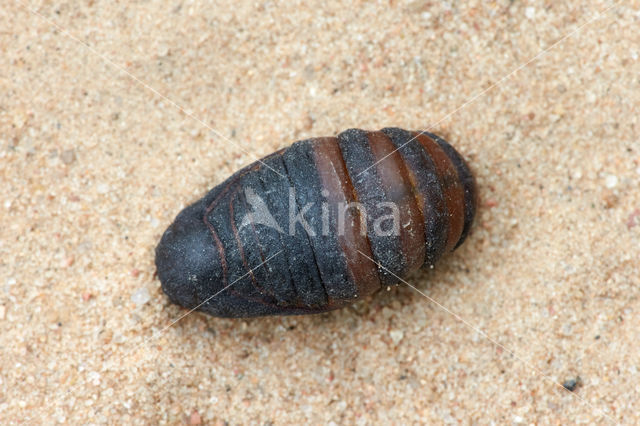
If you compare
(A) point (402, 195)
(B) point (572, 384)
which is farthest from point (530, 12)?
(B) point (572, 384)

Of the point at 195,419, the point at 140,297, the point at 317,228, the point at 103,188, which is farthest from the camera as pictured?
the point at 103,188

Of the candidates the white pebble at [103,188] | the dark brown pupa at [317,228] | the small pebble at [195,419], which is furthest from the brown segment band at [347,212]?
the white pebble at [103,188]

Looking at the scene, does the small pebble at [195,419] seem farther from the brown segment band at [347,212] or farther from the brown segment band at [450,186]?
the brown segment band at [450,186]

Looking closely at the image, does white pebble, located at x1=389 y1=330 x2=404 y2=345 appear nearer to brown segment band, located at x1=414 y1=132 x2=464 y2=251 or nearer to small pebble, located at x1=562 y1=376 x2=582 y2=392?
brown segment band, located at x1=414 y1=132 x2=464 y2=251

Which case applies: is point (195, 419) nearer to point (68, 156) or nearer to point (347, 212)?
→ point (347, 212)

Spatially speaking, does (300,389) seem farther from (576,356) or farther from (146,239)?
(576,356)

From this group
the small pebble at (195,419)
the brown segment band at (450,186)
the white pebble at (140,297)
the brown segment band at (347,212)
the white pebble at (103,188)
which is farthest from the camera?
the white pebble at (103,188)
